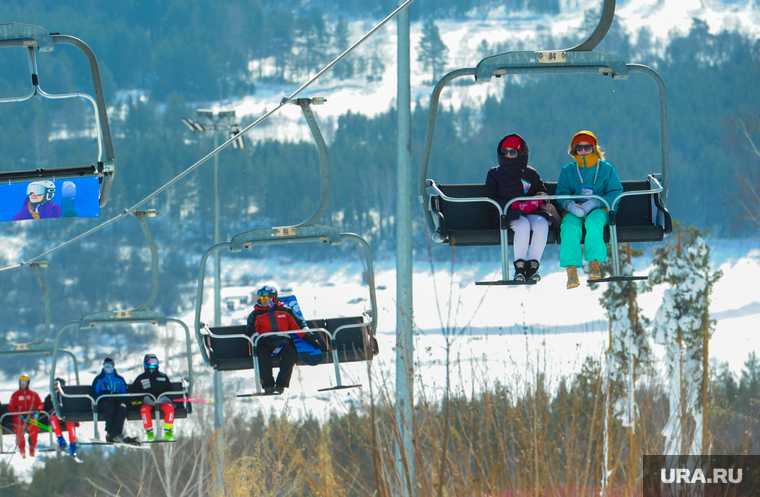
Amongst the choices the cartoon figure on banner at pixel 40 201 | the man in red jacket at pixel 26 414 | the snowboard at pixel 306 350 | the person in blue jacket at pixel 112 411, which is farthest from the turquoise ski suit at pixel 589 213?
the man in red jacket at pixel 26 414

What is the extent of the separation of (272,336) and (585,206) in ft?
9.01

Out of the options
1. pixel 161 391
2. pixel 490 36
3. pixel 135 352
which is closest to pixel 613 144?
pixel 490 36

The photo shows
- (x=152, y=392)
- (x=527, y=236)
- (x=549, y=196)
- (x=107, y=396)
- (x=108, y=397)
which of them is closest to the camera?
(x=549, y=196)

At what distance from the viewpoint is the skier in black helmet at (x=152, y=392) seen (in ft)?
27.6

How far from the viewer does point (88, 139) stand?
4215 inches

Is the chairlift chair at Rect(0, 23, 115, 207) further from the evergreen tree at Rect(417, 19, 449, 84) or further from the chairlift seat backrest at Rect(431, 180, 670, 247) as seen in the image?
the evergreen tree at Rect(417, 19, 449, 84)

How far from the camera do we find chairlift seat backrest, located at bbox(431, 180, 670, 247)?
193 inches

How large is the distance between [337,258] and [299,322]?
96.4 m

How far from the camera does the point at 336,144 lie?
106062 mm

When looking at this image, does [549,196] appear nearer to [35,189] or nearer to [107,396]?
[35,189]

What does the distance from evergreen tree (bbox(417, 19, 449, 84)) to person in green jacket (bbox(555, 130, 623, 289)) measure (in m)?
110

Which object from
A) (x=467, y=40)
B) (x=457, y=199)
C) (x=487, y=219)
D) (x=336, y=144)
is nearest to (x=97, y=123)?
(x=457, y=199)

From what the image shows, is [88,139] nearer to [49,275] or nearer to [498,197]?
[49,275]

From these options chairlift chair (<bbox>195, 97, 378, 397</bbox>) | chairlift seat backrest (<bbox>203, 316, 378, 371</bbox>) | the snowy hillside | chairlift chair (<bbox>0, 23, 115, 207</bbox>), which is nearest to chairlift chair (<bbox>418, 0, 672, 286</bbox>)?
chairlift chair (<bbox>195, 97, 378, 397</bbox>)
